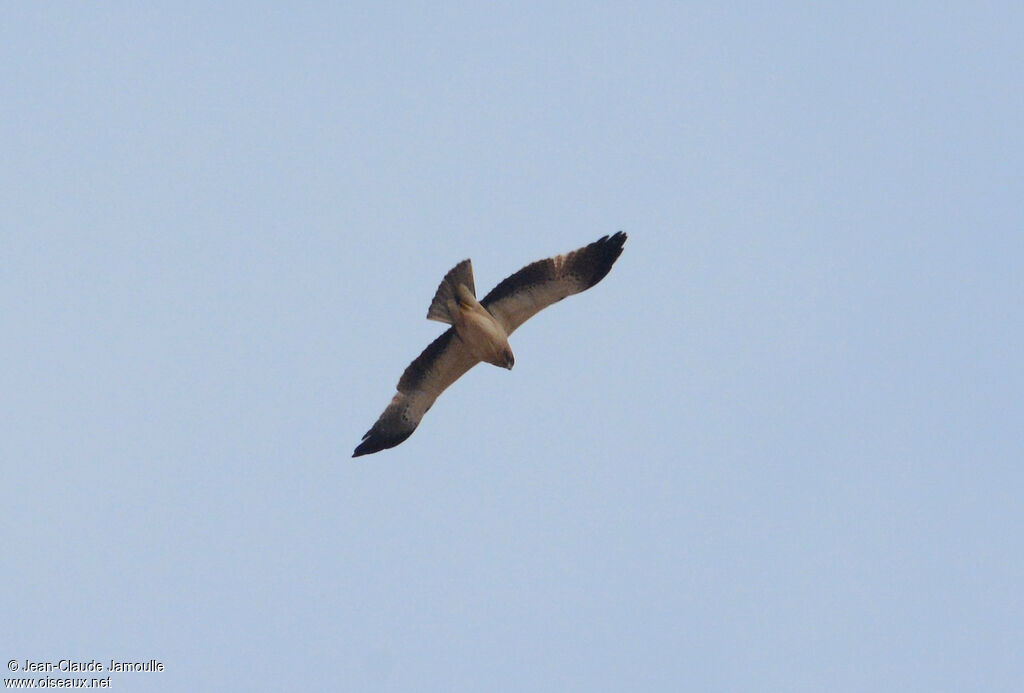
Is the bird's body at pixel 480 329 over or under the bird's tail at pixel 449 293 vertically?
under

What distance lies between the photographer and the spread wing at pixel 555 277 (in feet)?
47.1

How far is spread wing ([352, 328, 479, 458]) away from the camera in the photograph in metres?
14.8

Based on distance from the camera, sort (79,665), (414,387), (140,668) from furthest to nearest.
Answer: (414,387) < (140,668) < (79,665)

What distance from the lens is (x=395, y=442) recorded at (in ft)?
49.5

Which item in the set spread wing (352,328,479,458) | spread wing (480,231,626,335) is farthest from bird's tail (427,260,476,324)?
spread wing (352,328,479,458)

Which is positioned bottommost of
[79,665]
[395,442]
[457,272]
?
[79,665]

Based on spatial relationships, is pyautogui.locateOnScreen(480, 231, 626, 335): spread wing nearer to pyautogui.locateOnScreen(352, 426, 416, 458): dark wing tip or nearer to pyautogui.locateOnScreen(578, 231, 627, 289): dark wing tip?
pyautogui.locateOnScreen(578, 231, 627, 289): dark wing tip

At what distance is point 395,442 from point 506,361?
1993 mm

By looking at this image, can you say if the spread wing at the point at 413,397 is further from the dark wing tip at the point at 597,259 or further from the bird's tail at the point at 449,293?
the dark wing tip at the point at 597,259

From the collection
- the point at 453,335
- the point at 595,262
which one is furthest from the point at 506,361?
the point at 595,262

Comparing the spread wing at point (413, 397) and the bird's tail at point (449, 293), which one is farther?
the spread wing at point (413, 397)

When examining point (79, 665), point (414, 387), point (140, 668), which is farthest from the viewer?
point (414, 387)

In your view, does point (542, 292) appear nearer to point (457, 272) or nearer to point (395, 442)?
point (457, 272)

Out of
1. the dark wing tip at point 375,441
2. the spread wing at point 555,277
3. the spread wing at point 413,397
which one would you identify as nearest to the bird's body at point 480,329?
the spread wing at point 555,277
